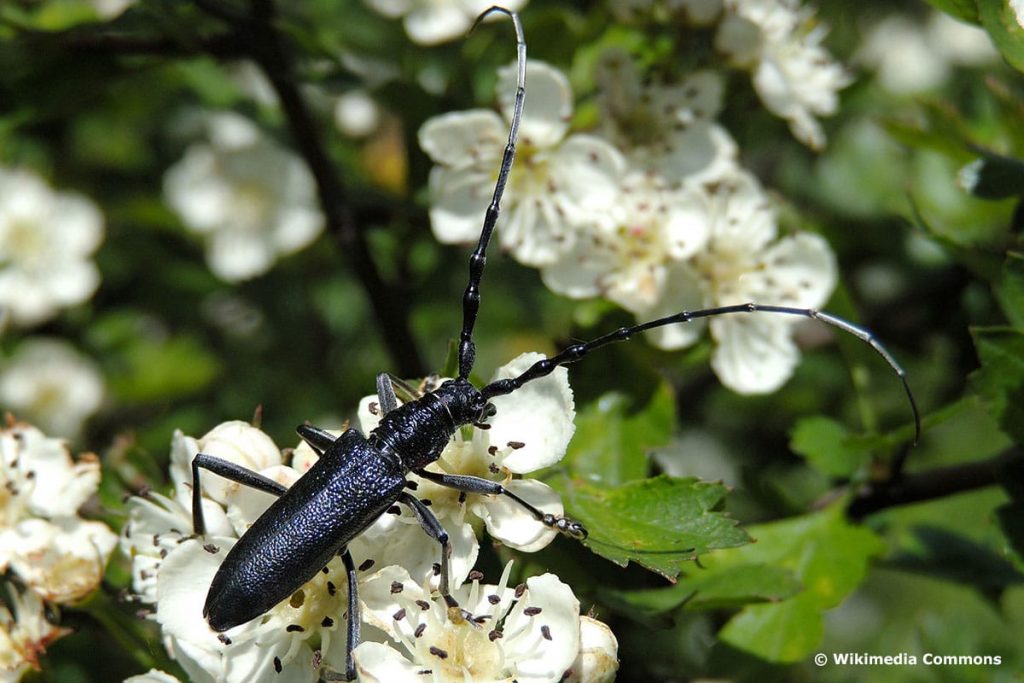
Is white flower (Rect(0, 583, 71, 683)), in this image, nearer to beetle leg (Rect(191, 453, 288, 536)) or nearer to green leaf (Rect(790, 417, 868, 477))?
beetle leg (Rect(191, 453, 288, 536))

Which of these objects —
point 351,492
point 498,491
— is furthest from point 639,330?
point 351,492

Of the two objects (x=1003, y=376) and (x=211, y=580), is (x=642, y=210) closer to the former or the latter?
→ (x=1003, y=376)

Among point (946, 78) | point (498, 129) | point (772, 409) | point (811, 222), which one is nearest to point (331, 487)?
point (498, 129)

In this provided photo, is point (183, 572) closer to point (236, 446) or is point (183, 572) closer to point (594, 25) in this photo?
point (236, 446)

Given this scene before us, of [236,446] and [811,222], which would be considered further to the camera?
[811,222]

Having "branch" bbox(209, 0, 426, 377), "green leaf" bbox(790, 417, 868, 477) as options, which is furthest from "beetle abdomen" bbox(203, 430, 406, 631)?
"green leaf" bbox(790, 417, 868, 477)
